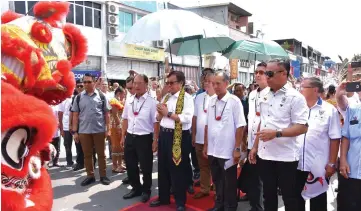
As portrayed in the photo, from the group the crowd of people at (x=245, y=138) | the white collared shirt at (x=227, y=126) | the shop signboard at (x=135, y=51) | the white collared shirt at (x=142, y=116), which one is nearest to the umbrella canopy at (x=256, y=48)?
the crowd of people at (x=245, y=138)

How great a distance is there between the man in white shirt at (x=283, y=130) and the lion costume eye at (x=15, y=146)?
196 centimetres

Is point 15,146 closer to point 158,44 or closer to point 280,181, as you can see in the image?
point 280,181

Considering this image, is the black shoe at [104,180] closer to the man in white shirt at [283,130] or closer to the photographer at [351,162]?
the man in white shirt at [283,130]

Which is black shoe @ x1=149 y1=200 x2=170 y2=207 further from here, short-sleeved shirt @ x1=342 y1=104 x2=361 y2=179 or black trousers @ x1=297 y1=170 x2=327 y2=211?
short-sleeved shirt @ x1=342 y1=104 x2=361 y2=179

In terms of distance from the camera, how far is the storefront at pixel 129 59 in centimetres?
1727

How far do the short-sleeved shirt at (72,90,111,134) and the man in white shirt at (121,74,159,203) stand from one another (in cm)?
79

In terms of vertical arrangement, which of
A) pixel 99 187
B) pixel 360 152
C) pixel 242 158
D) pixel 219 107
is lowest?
pixel 99 187

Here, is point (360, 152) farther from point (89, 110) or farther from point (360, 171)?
point (89, 110)

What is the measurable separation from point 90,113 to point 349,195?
3730 millimetres

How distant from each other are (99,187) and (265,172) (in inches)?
116

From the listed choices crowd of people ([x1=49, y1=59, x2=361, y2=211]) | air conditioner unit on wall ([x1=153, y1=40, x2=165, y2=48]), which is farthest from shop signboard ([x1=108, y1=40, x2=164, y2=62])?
crowd of people ([x1=49, y1=59, x2=361, y2=211])

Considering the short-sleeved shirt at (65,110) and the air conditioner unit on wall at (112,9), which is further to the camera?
the air conditioner unit on wall at (112,9)

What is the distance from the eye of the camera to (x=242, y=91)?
545 centimetres

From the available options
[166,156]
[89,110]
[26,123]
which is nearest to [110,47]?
[89,110]
